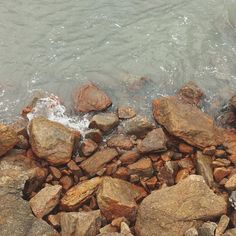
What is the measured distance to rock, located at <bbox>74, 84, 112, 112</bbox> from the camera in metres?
9.94

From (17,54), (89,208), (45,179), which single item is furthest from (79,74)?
(89,208)

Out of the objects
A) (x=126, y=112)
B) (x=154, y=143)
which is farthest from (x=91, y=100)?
(x=154, y=143)

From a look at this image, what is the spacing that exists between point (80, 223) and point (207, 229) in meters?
2.10

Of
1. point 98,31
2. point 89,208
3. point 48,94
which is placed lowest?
point 89,208

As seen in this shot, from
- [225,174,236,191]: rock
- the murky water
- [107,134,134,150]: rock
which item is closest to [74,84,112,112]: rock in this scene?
the murky water

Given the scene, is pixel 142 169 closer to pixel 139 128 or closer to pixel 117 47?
pixel 139 128

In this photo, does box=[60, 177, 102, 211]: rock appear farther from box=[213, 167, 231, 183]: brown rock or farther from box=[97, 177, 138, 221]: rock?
box=[213, 167, 231, 183]: brown rock

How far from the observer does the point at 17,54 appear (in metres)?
11.5

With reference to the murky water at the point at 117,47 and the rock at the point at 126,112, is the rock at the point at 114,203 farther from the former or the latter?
the murky water at the point at 117,47

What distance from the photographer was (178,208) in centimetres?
731

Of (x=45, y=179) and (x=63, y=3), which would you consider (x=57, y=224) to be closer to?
(x=45, y=179)

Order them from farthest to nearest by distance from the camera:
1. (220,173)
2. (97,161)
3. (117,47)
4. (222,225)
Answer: (117,47) < (97,161) < (220,173) < (222,225)

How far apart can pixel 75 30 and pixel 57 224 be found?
21.5 ft

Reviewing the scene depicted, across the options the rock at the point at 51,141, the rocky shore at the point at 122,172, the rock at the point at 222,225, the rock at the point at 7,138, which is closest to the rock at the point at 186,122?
the rocky shore at the point at 122,172
